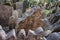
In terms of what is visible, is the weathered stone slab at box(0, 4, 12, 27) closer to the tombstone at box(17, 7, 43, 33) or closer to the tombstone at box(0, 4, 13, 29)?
the tombstone at box(0, 4, 13, 29)

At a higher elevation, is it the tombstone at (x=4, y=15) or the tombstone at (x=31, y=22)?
the tombstone at (x=31, y=22)

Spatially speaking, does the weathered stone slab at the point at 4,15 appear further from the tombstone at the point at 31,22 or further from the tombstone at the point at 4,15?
the tombstone at the point at 31,22

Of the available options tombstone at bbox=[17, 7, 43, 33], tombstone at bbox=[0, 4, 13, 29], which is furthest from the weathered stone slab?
tombstone at bbox=[17, 7, 43, 33]

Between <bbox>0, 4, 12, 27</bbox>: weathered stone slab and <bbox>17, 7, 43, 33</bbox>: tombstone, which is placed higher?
<bbox>17, 7, 43, 33</bbox>: tombstone

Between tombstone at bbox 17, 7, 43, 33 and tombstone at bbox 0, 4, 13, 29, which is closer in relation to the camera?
tombstone at bbox 17, 7, 43, 33

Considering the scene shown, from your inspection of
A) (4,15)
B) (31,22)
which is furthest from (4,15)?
(31,22)

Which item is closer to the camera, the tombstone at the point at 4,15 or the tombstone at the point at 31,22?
the tombstone at the point at 31,22

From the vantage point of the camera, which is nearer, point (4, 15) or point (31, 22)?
point (31, 22)

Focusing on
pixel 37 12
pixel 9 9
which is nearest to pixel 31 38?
pixel 37 12

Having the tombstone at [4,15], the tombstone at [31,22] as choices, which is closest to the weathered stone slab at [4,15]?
the tombstone at [4,15]

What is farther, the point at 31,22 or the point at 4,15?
the point at 4,15

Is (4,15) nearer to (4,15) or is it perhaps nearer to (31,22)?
(4,15)

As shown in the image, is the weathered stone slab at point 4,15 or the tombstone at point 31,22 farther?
the weathered stone slab at point 4,15

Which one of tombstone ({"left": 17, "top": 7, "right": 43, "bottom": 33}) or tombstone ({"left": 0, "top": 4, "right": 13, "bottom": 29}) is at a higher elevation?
tombstone ({"left": 17, "top": 7, "right": 43, "bottom": 33})
